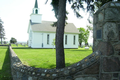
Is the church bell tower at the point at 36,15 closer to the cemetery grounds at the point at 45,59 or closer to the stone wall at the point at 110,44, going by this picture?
the cemetery grounds at the point at 45,59

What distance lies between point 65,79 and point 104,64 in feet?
3.23

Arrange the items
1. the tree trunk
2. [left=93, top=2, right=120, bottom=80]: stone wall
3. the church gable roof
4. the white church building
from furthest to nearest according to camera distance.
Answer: the church gable roof
the white church building
the tree trunk
[left=93, top=2, right=120, bottom=80]: stone wall

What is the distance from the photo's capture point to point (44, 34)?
30328 millimetres

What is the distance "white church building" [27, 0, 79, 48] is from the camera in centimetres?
2956

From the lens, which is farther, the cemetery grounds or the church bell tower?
the church bell tower

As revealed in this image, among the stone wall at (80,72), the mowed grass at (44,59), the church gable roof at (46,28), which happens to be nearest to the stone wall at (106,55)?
the stone wall at (80,72)

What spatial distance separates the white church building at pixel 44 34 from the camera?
29.6m

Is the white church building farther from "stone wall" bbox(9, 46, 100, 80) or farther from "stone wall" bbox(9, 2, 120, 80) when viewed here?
"stone wall" bbox(9, 2, 120, 80)

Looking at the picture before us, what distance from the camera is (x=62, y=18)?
6254mm

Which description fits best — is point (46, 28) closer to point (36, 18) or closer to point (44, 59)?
point (36, 18)

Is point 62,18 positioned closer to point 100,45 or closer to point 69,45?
point 100,45

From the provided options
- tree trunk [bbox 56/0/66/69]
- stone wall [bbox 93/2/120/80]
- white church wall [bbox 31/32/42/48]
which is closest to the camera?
stone wall [bbox 93/2/120/80]

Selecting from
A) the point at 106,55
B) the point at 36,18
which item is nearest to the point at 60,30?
the point at 106,55

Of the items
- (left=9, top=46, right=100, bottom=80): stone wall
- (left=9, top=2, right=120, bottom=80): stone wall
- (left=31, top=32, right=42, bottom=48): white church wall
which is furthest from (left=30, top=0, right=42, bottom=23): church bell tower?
(left=9, top=2, right=120, bottom=80): stone wall
